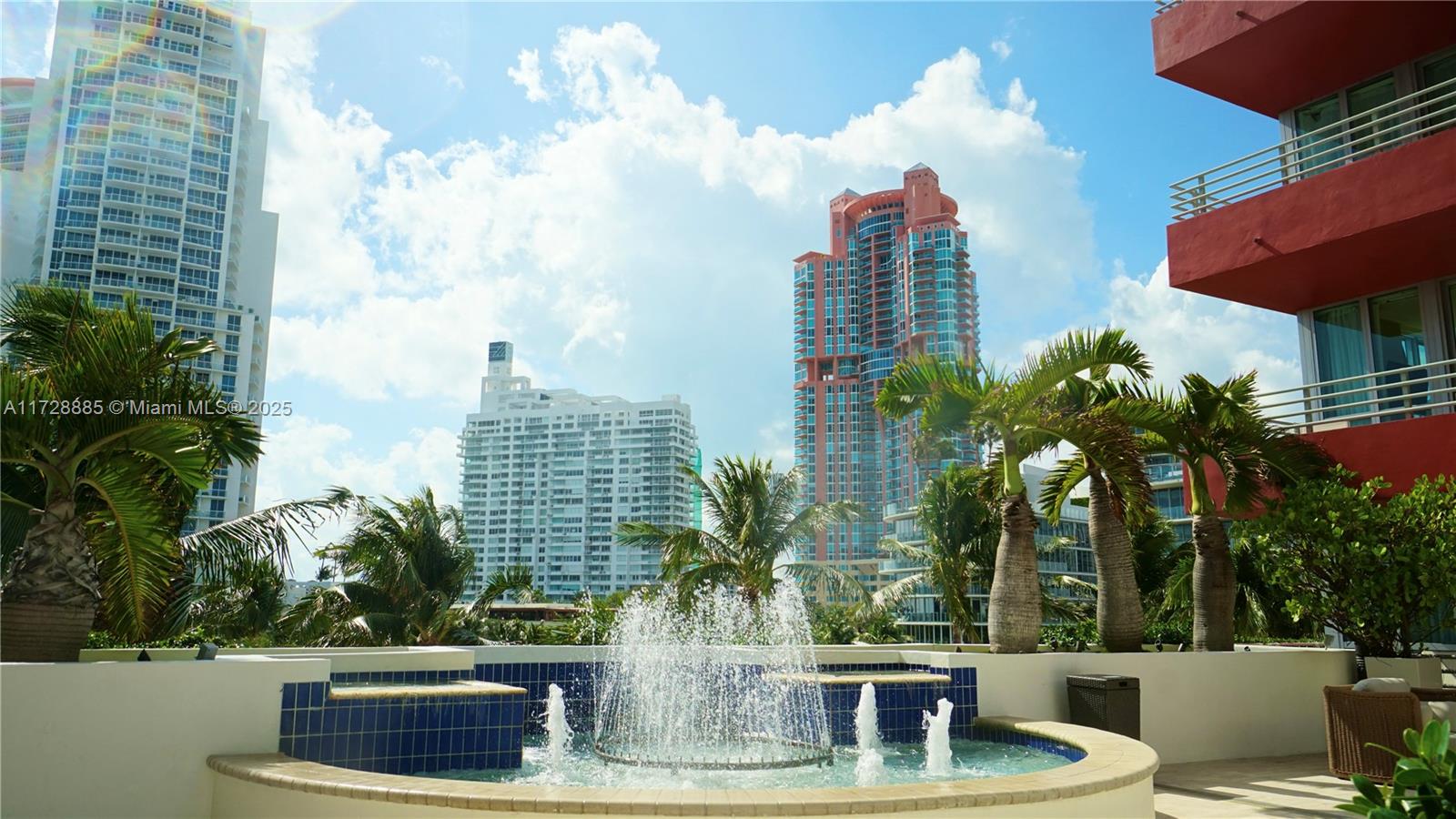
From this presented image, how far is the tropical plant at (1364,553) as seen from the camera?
9.12 metres

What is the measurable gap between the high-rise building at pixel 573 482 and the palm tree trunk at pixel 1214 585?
338 feet

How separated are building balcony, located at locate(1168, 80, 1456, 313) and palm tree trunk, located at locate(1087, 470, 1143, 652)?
3646 millimetres

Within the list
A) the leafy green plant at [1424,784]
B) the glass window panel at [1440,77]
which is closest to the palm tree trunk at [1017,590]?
the glass window panel at [1440,77]

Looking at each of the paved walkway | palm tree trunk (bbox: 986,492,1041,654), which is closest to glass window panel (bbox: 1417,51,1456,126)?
palm tree trunk (bbox: 986,492,1041,654)

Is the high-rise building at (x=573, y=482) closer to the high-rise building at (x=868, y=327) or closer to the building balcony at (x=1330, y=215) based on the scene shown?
the high-rise building at (x=868, y=327)

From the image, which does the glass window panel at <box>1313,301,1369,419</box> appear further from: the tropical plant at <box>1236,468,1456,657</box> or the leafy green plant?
the leafy green plant

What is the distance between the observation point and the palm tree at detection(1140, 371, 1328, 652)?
10.4 metres

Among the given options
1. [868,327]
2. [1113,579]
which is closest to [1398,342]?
[1113,579]

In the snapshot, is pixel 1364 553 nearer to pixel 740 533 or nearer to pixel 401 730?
pixel 401 730

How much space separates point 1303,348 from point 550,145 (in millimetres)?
11545

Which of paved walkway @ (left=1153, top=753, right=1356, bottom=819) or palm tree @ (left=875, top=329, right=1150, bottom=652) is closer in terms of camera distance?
paved walkway @ (left=1153, top=753, right=1356, bottom=819)

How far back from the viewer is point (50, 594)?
234 inches

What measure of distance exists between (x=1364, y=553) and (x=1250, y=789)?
3019 millimetres

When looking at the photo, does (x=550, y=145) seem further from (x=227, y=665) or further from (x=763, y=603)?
(x=227, y=665)
